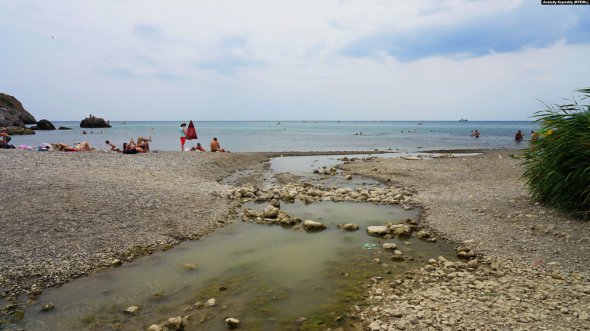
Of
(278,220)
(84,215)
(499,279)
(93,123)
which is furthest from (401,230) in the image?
(93,123)

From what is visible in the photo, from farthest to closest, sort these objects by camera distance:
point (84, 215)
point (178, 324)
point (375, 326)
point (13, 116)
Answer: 1. point (13, 116)
2. point (84, 215)
3. point (178, 324)
4. point (375, 326)

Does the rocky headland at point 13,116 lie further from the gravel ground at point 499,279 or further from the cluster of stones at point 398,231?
the gravel ground at point 499,279

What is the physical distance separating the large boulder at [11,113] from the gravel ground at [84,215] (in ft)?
240

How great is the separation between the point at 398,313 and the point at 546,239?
572 centimetres

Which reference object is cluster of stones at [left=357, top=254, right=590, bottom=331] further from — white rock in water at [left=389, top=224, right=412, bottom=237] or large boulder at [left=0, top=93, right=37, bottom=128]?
large boulder at [left=0, top=93, right=37, bottom=128]

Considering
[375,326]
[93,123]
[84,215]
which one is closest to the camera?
[375,326]

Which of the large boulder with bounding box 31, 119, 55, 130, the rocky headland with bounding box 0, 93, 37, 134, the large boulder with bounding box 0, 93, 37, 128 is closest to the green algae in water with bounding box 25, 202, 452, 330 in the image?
the rocky headland with bounding box 0, 93, 37, 134

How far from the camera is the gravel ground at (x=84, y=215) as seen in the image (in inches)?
297

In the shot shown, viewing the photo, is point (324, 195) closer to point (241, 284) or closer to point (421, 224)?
point (421, 224)

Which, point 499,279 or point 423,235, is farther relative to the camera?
point 423,235

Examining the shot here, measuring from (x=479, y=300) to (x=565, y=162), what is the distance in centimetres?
675

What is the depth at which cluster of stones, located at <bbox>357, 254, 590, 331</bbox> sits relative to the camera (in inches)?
208

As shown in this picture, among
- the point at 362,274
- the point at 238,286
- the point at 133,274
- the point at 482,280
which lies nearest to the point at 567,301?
the point at 482,280

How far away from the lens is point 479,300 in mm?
6000
